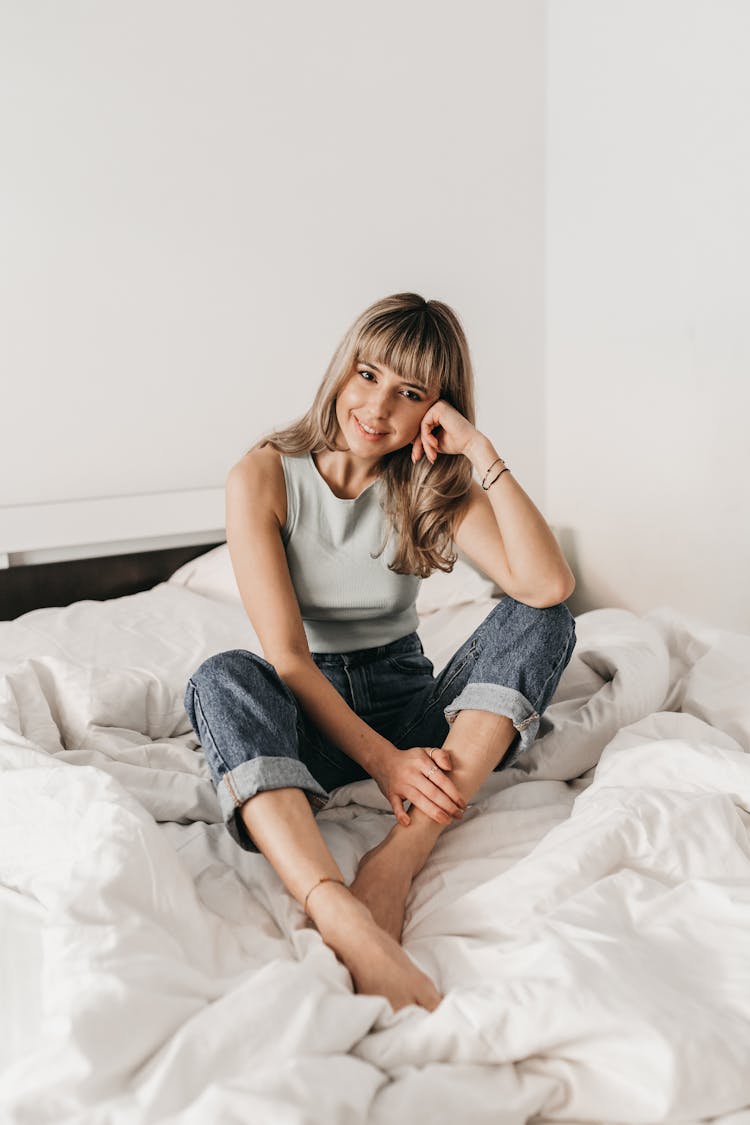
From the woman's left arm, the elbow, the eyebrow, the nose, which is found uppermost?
the eyebrow

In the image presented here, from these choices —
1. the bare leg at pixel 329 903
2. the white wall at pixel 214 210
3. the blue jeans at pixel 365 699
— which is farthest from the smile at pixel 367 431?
the white wall at pixel 214 210

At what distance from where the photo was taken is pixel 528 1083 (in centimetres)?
81

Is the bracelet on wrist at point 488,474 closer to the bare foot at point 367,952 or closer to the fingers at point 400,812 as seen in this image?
the fingers at point 400,812

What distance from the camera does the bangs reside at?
1.46 meters

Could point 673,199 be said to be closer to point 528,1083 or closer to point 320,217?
point 320,217

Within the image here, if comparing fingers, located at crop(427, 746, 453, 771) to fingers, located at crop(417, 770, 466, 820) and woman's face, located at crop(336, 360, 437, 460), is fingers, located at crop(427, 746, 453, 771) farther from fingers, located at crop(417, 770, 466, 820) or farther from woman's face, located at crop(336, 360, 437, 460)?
woman's face, located at crop(336, 360, 437, 460)

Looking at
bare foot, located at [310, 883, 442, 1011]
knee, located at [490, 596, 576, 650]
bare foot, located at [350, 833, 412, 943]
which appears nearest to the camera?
bare foot, located at [310, 883, 442, 1011]

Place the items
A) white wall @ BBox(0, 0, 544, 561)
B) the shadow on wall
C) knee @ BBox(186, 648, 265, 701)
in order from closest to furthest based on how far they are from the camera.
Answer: knee @ BBox(186, 648, 265, 701)
white wall @ BBox(0, 0, 544, 561)
the shadow on wall

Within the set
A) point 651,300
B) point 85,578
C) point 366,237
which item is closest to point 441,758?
point 85,578

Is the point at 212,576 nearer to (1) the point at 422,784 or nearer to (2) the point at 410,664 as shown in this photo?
(2) the point at 410,664

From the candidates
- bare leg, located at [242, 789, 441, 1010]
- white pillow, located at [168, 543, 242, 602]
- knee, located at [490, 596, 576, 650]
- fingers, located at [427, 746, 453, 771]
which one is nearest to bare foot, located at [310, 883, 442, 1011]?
bare leg, located at [242, 789, 441, 1010]

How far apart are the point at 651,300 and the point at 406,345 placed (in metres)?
1.30

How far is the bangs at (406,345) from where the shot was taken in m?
1.46

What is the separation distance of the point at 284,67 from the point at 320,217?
1.22ft
